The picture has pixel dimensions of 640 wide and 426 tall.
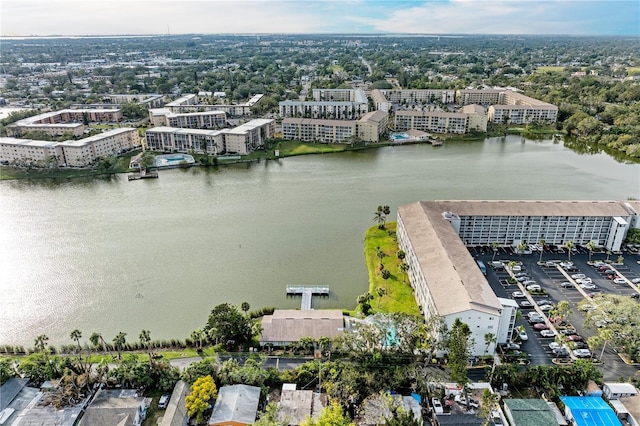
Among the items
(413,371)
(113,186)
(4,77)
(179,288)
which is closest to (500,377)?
(413,371)

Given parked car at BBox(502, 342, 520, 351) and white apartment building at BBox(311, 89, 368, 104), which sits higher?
white apartment building at BBox(311, 89, 368, 104)

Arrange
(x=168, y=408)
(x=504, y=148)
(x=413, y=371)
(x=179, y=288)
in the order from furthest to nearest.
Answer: (x=504, y=148) → (x=179, y=288) → (x=413, y=371) → (x=168, y=408)

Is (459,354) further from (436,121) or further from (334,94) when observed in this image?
(334,94)

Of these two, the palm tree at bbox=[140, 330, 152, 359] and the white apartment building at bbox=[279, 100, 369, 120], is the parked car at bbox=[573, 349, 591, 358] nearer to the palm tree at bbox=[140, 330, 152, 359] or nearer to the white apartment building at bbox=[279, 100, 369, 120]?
the palm tree at bbox=[140, 330, 152, 359]

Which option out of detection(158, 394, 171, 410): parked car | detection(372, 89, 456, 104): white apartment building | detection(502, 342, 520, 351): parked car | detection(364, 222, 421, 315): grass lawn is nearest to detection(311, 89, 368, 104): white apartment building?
detection(372, 89, 456, 104): white apartment building

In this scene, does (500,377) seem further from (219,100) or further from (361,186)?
(219,100)
